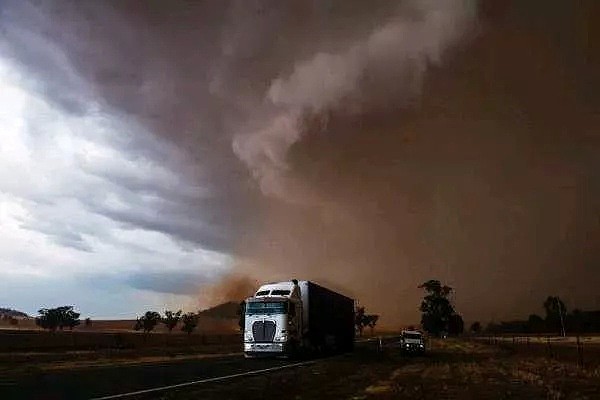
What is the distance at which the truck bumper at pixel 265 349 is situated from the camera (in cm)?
4284

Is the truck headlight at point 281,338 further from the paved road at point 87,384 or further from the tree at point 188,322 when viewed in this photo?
the tree at point 188,322

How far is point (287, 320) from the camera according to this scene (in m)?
43.4

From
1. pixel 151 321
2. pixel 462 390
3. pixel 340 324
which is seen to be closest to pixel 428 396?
pixel 462 390

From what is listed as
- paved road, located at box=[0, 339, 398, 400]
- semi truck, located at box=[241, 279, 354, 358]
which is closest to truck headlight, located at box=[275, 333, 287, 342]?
semi truck, located at box=[241, 279, 354, 358]

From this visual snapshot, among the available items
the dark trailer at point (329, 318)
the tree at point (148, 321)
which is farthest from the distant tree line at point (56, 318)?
the dark trailer at point (329, 318)

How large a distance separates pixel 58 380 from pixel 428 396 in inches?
657

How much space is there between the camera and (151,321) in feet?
571

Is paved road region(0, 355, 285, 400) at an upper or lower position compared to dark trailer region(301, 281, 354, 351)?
lower

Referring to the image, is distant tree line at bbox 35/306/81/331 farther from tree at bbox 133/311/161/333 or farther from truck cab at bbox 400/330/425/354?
truck cab at bbox 400/330/425/354

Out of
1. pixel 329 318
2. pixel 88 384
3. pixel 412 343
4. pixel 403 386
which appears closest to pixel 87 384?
pixel 88 384

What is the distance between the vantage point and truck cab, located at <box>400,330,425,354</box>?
59.3m

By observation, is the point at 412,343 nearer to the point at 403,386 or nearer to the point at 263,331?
the point at 263,331

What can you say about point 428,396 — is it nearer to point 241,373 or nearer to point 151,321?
point 241,373

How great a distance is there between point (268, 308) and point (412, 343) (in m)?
22.1
